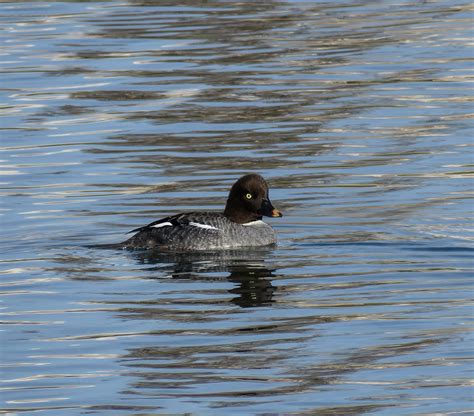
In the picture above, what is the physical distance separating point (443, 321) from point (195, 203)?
614 cm

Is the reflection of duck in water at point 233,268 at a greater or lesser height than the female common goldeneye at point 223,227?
lesser

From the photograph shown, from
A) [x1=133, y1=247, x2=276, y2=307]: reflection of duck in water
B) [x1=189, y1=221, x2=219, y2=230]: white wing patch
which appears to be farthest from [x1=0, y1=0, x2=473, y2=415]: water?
[x1=189, y1=221, x2=219, y2=230]: white wing patch

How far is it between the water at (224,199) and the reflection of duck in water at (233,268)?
0.13 ft

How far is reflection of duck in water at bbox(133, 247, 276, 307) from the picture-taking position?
1426cm

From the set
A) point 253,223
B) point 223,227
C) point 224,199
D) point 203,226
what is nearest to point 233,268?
point 203,226

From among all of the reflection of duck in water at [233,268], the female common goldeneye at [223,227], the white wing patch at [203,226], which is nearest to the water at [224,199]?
the reflection of duck in water at [233,268]

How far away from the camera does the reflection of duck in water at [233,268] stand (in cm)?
1426

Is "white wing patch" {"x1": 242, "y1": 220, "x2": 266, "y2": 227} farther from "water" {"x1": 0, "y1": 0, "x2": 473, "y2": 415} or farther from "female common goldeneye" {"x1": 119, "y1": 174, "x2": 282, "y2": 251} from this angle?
"water" {"x1": 0, "y1": 0, "x2": 473, "y2": 415}

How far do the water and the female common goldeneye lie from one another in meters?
0.26

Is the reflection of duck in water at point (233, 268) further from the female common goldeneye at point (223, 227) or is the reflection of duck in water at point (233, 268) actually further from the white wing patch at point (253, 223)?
the white wing patch at point (253, 223)

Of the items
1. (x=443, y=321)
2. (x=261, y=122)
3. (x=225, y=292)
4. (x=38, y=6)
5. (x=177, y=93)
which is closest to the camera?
(x=443, y=321)

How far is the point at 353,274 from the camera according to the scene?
14.8 metres

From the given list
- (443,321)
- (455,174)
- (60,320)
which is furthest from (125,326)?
(455,174)

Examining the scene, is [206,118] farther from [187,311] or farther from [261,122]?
[187,311]
